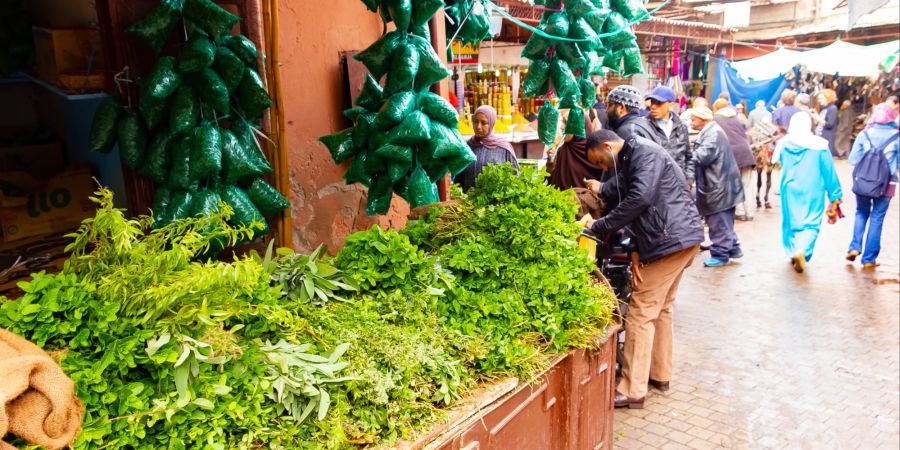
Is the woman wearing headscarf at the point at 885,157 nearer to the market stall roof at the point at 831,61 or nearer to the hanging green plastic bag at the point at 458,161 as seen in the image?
the market stall roof at the point at 831,61

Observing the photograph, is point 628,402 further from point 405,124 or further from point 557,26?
point 405,124

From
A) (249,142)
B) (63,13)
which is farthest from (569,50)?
(63,13)

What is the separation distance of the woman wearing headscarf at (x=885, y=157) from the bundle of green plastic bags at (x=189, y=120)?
745 cm

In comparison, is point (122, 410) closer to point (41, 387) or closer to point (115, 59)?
point (41, 387)

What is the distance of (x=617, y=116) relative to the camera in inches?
220

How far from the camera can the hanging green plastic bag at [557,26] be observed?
3475mm

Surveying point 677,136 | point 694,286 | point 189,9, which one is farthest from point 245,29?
point 694,286

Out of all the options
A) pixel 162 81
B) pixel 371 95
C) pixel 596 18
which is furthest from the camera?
pixel 596 18

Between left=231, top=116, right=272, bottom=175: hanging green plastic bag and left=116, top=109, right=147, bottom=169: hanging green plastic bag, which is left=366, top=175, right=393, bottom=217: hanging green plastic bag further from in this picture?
left=116, top=109, right=147, bottom=169: hanging green plastic bag

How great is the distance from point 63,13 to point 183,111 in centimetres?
186

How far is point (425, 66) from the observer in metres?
2.59

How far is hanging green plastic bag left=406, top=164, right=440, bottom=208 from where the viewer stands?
266 cm

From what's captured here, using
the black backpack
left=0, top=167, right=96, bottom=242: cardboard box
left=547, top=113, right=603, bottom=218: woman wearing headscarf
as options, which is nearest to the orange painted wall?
left=0, top=167, right=96, bottom=242: cardboard box

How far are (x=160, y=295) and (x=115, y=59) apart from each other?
4.90 ft
